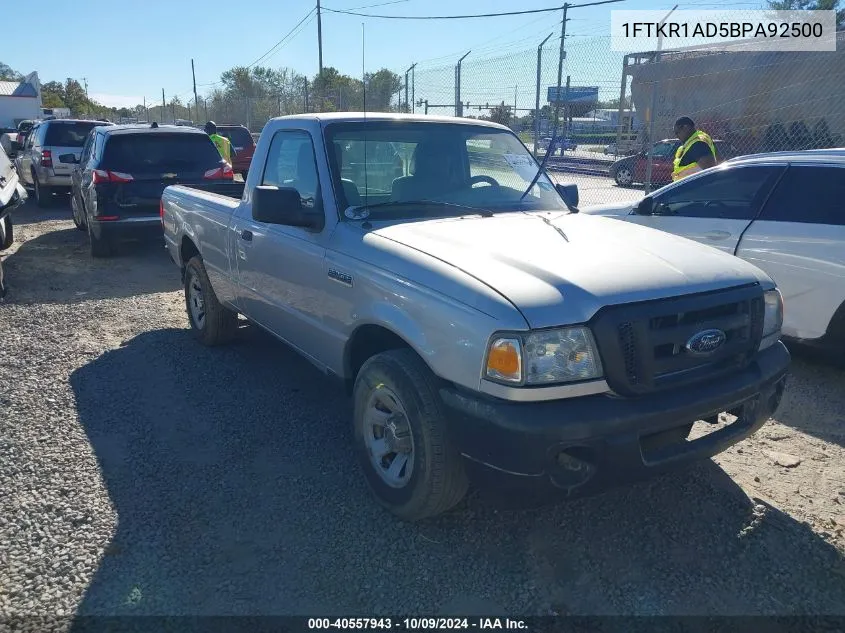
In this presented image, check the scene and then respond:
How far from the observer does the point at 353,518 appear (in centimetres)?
321

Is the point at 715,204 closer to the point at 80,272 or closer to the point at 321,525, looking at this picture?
the point at 321,525

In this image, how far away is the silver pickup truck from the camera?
254 cm

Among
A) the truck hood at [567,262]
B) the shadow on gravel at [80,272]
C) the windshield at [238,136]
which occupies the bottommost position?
the shadow on gravel at [80,272]

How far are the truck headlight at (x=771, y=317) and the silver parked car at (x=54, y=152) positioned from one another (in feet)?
43.3

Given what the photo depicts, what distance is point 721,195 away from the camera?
18.3 ft

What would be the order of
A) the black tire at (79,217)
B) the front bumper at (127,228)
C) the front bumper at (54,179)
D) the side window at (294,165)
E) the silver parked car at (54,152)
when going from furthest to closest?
the front bumper at (54,179) < the silver parked car at (54,152) < the black tire at (79,217) < the front bumper at (127,228) < the side window at (294,165)

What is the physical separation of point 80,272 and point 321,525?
6935mm

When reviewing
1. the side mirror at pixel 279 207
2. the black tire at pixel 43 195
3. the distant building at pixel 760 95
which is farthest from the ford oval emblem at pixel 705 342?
the black tire at pixel 43 195

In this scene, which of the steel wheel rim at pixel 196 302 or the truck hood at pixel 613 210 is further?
the truck hood at pixel 613 210

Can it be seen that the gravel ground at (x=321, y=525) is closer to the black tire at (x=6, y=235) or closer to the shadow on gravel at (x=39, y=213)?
the black tire at (x=6, y=235)

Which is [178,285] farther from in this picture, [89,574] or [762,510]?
[762,510]

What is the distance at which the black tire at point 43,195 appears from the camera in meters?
14.2

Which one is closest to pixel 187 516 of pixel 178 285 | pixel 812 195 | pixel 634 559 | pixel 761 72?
pixel 634 559

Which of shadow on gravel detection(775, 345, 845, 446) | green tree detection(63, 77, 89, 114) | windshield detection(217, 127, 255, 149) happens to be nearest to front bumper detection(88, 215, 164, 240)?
shadow on gravel detection(775, 345, 845, 446)
